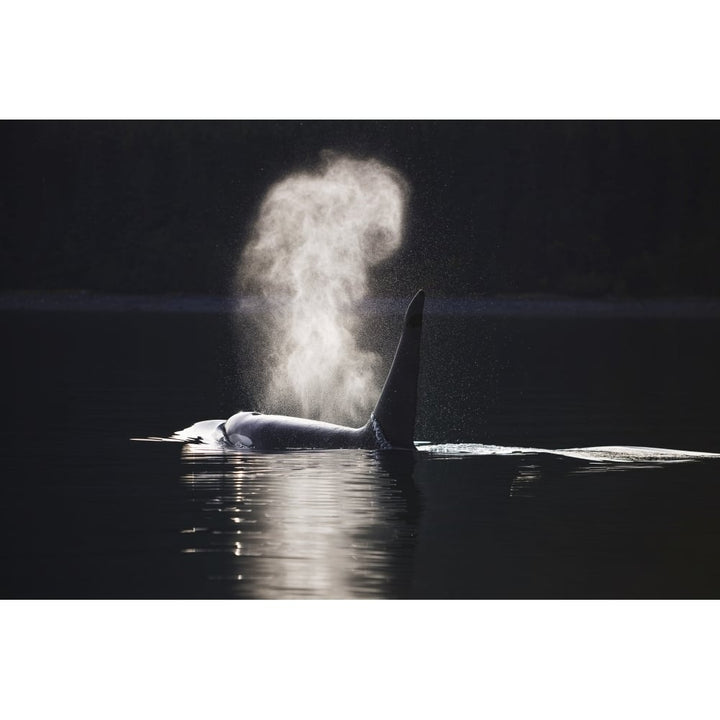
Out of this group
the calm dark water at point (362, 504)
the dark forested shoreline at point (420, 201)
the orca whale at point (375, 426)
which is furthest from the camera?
the dark forested shoreline at point (420, 201)

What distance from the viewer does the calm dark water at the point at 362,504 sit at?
17734 millimetres

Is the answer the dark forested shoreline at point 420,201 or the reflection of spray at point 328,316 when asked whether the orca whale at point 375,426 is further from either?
the dark forested shoreline at point 420,201

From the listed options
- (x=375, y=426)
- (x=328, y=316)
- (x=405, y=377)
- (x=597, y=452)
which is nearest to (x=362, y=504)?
(x=405, y=377)

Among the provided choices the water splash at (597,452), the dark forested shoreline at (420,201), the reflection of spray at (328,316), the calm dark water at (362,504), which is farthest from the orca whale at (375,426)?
the dark forested shoreline at (420,201)

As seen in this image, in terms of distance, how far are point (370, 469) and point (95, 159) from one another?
13724 cm

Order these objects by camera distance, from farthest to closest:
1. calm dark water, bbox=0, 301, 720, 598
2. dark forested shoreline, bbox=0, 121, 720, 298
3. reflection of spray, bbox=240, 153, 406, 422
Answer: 1. dark forested shoreline, bbox=0, 121, 720, 298
2. reflection of spray, bbox=240, 153, 406, 422
3. calm dark water, bbox=0, 301, 720, 598

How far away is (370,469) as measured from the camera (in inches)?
990

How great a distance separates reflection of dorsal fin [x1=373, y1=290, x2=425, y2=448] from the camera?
24641mm

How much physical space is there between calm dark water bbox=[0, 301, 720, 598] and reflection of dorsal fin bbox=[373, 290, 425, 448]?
2.46ft

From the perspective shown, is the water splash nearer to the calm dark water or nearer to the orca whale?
the calm dark water

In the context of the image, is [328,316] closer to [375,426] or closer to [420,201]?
[375,426]

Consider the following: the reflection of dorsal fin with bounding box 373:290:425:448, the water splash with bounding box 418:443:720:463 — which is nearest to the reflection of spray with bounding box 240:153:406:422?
the water splash with bounding box 418:443:720:463

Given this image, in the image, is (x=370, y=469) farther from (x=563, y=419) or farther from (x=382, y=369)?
(x=382, y=369)

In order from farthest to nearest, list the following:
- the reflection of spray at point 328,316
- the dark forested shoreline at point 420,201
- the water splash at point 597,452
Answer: the dark forested shoreline at point 420,201 → the reflection of spray at point 328,316 → the water splash at point 597,452
